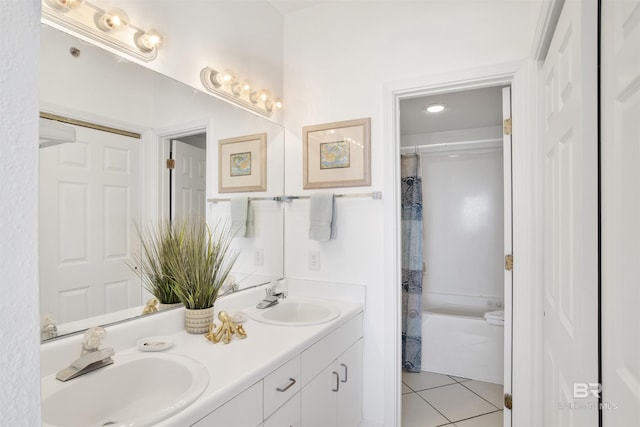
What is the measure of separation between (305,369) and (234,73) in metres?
1.59

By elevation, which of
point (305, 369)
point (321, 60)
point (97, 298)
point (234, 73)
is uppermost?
point (321, 60)

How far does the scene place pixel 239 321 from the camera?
5.55 feet

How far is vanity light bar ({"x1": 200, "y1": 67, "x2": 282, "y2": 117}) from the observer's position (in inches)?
72.1

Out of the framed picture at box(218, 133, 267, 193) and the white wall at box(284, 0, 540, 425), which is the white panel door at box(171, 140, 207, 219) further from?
the white wall at box(284, 0, 540, 425)

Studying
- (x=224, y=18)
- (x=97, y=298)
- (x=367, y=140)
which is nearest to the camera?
(x=97, y=298)

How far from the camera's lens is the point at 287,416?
4.49 feet

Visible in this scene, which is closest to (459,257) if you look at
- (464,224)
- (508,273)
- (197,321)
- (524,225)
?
(464,224)

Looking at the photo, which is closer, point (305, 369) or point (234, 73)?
point (305, 369)

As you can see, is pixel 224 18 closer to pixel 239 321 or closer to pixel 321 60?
pixel 321 60

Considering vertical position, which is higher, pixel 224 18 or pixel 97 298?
pixel 224 18

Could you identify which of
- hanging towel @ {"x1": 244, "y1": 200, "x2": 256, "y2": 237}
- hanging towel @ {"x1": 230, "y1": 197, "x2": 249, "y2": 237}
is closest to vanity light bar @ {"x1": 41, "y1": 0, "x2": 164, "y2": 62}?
hanging towel @ {"x1": 230, "y1": 197, "x2": 249, "y2": 237}

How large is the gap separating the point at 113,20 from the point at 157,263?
38.0 inches

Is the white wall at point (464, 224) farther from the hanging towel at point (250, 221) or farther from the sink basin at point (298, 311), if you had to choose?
the hanging towel at point (250, 221)

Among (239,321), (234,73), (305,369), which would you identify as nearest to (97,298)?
(239,321)
